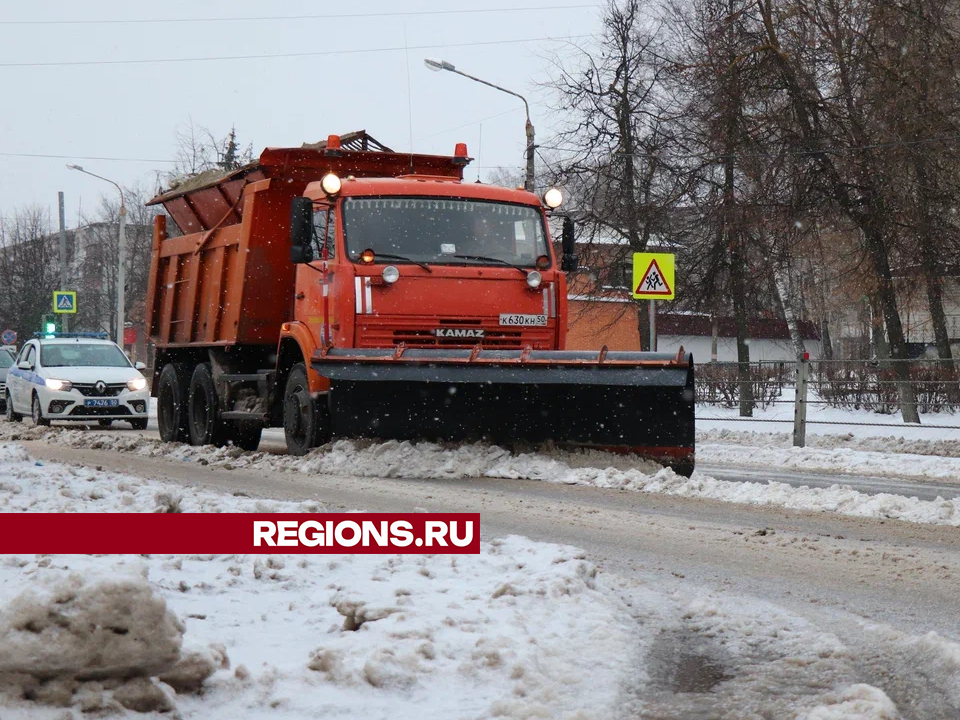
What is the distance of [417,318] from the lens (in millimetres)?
11734

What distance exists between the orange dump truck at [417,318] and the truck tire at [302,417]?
19 millimetres

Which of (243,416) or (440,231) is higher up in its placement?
(440,231)

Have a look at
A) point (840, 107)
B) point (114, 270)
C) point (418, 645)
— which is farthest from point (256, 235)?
point (114, 270)

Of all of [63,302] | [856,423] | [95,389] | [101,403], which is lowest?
[856,423]

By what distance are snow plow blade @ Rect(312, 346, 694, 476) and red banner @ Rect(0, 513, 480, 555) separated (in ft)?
11.2

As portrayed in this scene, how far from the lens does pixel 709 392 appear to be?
20094mm

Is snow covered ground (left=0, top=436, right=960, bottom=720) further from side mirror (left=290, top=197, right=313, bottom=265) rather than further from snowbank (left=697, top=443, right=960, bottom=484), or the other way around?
snowbank (left=697, top=443, right=960, bottom=484)

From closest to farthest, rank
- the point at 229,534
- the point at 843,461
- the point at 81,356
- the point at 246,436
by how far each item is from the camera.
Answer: the point at 229,534 → the point at 843,461 → the point at 246,436 → the point at 81,356

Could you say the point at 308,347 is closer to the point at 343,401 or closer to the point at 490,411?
the point at 343,401

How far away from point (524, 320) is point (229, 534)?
576 cm

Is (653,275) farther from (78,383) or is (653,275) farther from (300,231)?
(78,383)

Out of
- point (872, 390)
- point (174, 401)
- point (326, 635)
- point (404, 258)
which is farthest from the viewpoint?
point (872, 390)

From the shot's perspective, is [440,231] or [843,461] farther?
[843,461]

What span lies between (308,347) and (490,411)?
1.93 metres
